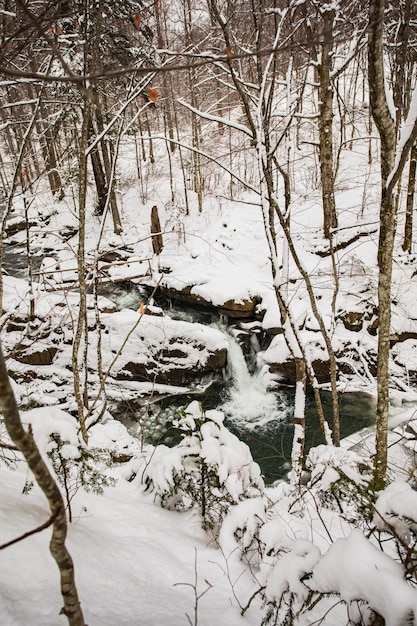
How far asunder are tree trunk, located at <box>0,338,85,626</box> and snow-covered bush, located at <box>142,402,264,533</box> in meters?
1.81

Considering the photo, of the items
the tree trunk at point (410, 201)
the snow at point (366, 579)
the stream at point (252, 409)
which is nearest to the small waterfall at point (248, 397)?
the stream at point (252, 409)

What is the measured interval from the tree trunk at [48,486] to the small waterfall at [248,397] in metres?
6.51

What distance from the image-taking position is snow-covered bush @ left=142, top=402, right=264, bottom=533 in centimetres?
271

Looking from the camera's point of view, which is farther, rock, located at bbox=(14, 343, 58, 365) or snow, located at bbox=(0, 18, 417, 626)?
rock, located at bbox=(14, 343, 58, 365)

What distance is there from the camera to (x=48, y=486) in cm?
93

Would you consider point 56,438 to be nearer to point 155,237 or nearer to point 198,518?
point 198,518

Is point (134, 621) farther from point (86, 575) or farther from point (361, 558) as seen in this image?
point (361, 558)

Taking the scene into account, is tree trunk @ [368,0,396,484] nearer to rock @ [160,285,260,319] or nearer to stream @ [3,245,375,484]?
stream @ [3,245,375,484]

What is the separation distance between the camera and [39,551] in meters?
1.83

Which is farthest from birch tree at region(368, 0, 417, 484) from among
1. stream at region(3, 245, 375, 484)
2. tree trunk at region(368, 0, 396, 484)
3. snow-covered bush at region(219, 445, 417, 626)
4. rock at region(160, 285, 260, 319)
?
rock at region(160, 285, 260, 319)

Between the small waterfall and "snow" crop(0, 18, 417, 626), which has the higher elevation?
"snow" crop(0, 18, 417, 626)

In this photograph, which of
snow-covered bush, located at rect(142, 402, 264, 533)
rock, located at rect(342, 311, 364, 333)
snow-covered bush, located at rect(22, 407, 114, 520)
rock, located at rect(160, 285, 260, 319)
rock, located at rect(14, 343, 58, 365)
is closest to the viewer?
snow-covered bush, located at rect(22, 407, 114, 520)

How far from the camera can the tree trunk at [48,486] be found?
85 cm

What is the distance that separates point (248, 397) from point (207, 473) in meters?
5.38
